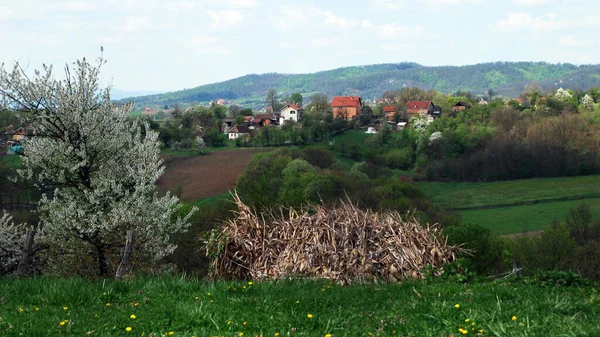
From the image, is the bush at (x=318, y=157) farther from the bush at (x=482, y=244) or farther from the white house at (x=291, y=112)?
the white house at (x=291, y=112)

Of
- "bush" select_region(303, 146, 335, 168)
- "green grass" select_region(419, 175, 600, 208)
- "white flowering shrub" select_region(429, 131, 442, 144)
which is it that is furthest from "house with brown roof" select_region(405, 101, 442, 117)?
"bush" select_region(303, 146, 335, 168)

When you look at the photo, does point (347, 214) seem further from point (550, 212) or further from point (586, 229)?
point (550, 212)

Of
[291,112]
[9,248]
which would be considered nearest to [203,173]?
[9,248]

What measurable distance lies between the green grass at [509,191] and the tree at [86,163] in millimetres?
54572

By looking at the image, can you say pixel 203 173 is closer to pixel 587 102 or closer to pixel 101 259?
pixel 101 259

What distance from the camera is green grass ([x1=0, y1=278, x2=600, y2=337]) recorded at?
525cm

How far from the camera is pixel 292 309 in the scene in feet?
19.2

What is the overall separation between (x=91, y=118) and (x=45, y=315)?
10669mm

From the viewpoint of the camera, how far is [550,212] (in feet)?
199

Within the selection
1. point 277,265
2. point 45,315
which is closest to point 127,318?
point 45,315

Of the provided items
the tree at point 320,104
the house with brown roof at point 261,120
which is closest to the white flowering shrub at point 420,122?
the tree at point 320,104

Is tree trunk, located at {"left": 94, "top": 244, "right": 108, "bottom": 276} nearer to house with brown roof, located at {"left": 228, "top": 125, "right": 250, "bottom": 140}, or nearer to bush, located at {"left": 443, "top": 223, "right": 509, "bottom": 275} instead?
bush, located at {"left": 443, "top": 223, "right": 509, "bottom": 275}

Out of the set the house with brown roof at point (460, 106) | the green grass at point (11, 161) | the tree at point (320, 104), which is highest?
the green grass at point (11, 161)

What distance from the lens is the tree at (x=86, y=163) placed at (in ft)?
51.2
